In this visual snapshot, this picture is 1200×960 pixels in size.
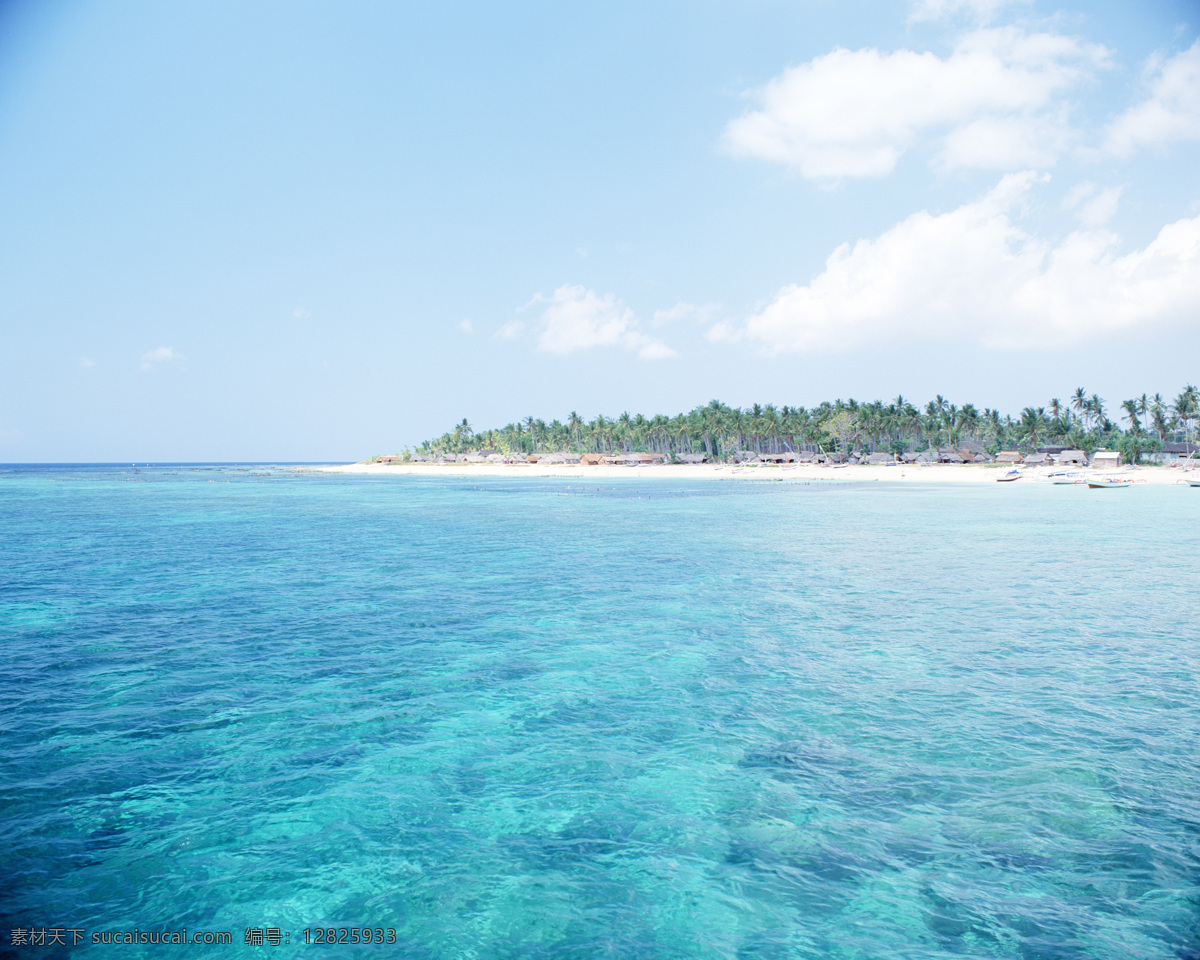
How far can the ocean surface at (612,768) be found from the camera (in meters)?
6.04

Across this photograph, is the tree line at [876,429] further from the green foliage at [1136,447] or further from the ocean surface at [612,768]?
the ocean surface at [612,768]

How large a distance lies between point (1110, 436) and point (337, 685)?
148723 mm

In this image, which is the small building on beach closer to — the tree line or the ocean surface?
the tree line

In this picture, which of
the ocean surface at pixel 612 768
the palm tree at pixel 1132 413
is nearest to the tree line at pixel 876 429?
the palm tree at pixel 1132 413

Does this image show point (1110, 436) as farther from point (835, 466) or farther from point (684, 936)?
point (684, 936)

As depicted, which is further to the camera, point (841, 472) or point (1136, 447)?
point (1136, 447)

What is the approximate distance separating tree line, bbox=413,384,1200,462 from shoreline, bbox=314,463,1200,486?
1139 centimetres

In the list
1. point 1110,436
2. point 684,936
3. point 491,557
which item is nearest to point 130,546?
point 491,557

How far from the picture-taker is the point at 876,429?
435 feet

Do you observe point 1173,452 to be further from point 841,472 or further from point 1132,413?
point 841,472

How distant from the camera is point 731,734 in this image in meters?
9.72

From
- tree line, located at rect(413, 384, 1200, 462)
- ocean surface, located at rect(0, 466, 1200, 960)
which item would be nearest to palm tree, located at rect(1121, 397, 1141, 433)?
tree line, located at rect(413, 384, 1200, 462)

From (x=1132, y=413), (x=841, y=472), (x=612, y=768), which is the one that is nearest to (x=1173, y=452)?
(x=1132, y=413)

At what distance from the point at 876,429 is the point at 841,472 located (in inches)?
1216
